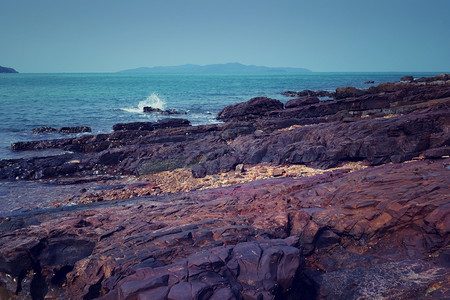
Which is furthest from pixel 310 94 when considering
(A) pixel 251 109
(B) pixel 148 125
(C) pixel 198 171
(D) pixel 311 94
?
(C) pixel 198 171

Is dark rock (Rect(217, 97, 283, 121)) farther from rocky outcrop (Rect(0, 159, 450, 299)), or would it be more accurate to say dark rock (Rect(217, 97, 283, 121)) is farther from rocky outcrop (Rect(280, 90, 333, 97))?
rocky outcrop (Rect(280, 90, 333, 97))

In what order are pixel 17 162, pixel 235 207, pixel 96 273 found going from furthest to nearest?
pixel 17 162 < pixel 235 207 < pixel 96 273

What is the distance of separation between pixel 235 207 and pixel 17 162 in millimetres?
13258

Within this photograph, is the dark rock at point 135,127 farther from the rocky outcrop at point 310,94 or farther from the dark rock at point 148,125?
the rocky outcrop at point 310,94

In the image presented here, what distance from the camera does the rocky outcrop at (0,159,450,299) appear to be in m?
4.76

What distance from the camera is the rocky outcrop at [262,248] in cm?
476

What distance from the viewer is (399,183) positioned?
7160 mm

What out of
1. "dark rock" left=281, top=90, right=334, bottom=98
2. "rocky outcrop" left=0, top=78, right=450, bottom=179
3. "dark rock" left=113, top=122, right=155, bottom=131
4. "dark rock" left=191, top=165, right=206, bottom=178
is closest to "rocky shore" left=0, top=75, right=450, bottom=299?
"rocky outcrop" left=0, top=78, right=450, bottom=179

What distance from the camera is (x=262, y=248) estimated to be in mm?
5266

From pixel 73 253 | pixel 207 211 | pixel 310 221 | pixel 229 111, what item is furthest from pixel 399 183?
pixel 229 111

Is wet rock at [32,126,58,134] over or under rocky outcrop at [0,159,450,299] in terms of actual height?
under

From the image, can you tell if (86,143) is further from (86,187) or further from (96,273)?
(96,273)

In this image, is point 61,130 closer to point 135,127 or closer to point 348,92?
point 135,127

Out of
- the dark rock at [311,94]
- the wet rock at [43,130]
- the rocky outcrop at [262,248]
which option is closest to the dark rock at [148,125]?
the wet rock at [43,130]
